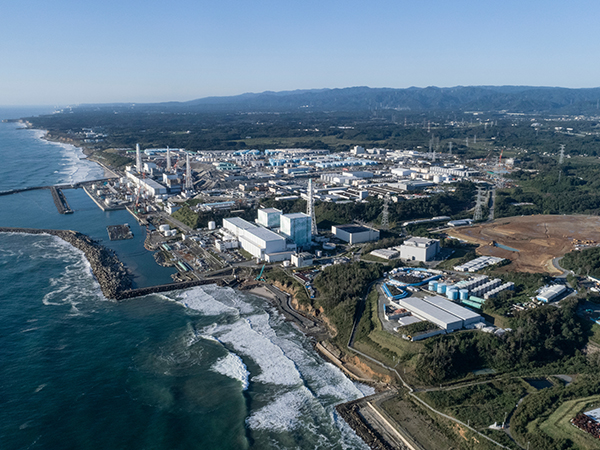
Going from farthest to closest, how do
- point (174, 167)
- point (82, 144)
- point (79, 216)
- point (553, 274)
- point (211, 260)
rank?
point (82, 144)
point (174, 167)
point (79, 216)
point (211, 260)
point (553, 274)

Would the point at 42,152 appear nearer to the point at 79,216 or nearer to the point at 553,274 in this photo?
the point at 79,216

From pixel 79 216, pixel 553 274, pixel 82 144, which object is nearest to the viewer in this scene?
pixel 553 274

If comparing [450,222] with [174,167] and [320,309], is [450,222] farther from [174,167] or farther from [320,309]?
[174,167]

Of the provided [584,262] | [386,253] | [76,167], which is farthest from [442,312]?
[76,167]

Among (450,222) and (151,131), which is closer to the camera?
(450,222)

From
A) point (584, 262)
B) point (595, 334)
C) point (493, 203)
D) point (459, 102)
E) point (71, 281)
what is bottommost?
point (459, 102)

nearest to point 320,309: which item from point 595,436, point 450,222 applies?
point 595,436

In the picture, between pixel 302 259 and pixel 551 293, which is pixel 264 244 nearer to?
pixel 302 259

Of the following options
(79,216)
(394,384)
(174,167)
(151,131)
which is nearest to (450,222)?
(394,384)
